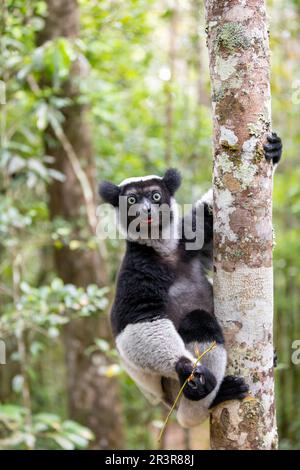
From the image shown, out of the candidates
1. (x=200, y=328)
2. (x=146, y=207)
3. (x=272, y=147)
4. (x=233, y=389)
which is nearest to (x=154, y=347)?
(x=200, y=328)

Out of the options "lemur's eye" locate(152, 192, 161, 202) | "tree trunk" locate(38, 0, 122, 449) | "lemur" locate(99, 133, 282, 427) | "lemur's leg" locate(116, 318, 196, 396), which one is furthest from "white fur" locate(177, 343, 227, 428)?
"tree trunk" locate(38, 0, 122, 449)

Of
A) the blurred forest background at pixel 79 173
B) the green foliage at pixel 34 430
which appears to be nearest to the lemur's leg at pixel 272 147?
the blurred forest background at pixel 79 173

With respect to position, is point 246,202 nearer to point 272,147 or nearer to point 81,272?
point 272,147

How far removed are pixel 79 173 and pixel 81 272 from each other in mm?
967

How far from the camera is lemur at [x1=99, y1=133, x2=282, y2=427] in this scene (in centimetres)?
265

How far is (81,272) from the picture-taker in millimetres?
5438

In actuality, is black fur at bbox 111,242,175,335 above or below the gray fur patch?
above

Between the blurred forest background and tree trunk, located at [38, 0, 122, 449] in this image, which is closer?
the blurred forest background

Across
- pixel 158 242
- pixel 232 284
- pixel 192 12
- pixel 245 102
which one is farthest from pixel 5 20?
pixel 192 12

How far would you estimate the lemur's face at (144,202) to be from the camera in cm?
331

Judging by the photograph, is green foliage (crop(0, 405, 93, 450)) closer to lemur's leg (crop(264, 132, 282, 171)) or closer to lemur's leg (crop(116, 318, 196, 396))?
lemur's leg (crop(116, 318, 196, 396))

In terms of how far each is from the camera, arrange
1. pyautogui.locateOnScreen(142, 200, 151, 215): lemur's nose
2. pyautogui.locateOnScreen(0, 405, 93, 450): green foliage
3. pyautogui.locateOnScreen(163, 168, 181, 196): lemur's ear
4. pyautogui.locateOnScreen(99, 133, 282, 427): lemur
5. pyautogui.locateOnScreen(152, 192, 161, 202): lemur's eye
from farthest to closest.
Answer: pyautogui.locateOnScreen(0, 405, 93, 450): green foliage, pyautogui.locateOnScreen(163, 168, 181, 196): lemur's ear, pyautogui.locateOnScreen(152, 192, 161, 202): lemur's eye, pyautogui.locateOnScreen(142, 200, 151, 215): lemur's nose, pyautogui.locateOnScreen(99, 133, 282, 427): lemur

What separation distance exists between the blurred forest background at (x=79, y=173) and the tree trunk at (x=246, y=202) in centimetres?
109

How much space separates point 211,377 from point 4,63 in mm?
2636
